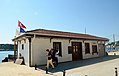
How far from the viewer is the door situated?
57.9ft

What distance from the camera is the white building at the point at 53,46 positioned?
13547 millimetres

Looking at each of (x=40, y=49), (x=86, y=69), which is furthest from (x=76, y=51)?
(x=86, y=69)

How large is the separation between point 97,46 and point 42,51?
1121 centimetres

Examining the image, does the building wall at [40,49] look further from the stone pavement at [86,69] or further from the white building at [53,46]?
the stone pavement at [86,69]

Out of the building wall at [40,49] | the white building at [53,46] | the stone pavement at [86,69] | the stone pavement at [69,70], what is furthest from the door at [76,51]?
the stone pavement at [69,70]

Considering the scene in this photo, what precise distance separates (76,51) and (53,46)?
410cm

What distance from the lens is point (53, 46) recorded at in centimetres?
1526

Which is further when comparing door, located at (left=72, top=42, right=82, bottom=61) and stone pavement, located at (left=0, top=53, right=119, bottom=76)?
door, located at (left=72, top=42, right=82, bottom=61)

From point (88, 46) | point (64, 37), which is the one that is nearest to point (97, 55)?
point (88, 46)

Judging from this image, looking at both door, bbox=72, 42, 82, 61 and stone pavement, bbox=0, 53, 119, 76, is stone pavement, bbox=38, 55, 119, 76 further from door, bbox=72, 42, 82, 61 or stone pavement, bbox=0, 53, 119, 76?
door, bbox=72, 42, 82, 61

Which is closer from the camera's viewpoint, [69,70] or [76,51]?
[69,70]

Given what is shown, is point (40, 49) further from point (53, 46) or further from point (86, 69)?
point (86, 69)

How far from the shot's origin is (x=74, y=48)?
58.4 ft

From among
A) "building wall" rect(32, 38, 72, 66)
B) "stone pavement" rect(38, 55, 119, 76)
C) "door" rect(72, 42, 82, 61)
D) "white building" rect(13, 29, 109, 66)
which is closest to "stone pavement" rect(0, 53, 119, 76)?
"stone pavement" rect(38, 55, 119, 76)
